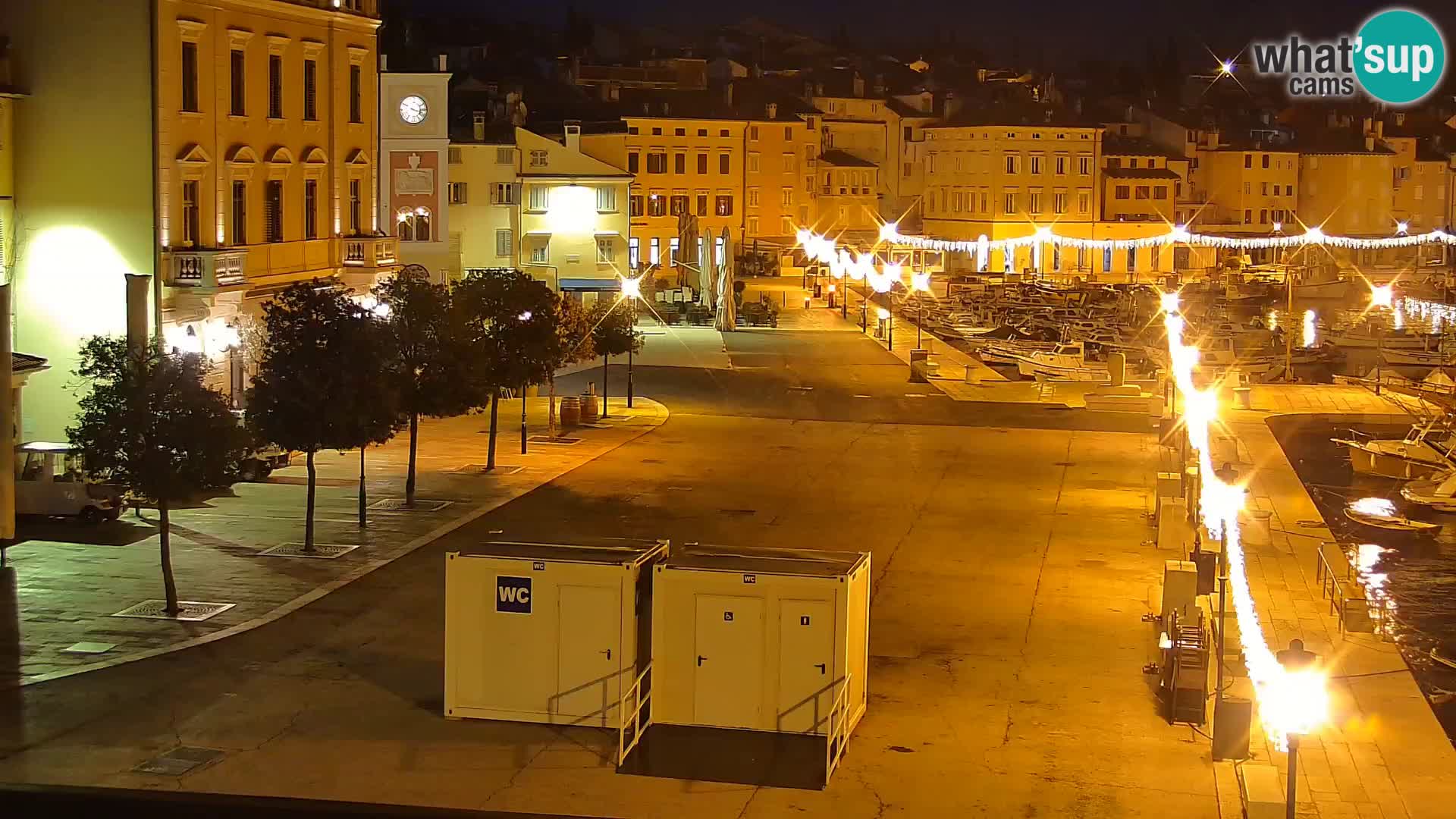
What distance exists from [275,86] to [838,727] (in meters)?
27.9

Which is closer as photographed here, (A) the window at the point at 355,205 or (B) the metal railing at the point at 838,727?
(B) the metal railing at the point at 838,727

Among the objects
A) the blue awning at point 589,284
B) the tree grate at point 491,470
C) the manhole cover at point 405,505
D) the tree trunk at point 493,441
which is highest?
the blue awning at point 589,284

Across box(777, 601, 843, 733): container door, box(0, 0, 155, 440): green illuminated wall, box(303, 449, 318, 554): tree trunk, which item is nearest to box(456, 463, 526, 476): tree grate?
box(0, 0, 155, 440): green illuminated wall

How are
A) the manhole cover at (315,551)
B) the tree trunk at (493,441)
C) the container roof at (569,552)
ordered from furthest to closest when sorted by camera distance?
the tree trunk at (493,441)
the manhole cover at (315,551)
the container roof at (569,552)

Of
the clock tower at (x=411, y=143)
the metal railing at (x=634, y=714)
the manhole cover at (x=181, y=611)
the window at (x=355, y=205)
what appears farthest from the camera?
the clock tower at (x=411, y=143)

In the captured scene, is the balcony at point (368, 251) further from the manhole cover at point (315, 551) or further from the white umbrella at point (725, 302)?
the white umbrella at point (725, 302)

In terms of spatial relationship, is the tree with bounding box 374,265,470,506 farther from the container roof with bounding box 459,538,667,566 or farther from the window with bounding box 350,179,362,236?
the container roof with bounding box 459,538,667,566

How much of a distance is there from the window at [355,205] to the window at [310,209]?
5.92 feet

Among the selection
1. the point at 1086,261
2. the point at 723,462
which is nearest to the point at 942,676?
the point at 723,462

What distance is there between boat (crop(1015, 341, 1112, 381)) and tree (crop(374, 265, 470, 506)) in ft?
104

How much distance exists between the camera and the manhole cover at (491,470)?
35938 mm

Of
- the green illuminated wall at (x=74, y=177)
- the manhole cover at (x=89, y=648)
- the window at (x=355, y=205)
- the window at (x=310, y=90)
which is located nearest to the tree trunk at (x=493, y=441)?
the green illuminated wall at (x=74, y=177)

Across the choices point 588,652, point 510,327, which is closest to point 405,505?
point 510,327

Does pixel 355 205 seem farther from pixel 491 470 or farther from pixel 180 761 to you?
pixel 180 761
